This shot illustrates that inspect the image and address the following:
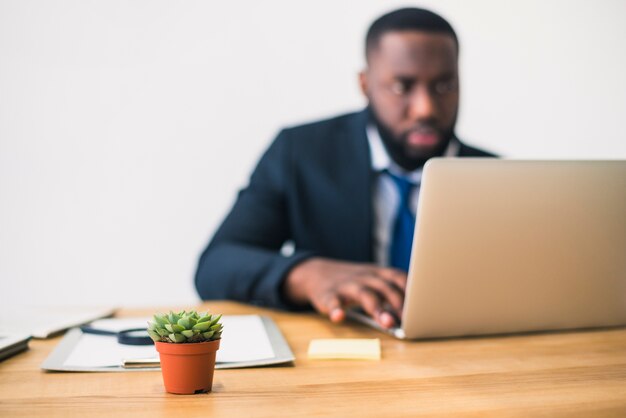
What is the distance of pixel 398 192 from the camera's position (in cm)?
169

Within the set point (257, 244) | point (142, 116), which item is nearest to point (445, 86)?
point (257, 244)

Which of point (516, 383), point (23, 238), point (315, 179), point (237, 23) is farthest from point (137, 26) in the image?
point (516, 383)

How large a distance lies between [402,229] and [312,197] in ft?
0.89

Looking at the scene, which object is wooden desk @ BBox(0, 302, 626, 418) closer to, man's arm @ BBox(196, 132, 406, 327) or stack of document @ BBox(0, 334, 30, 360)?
stack of document @ BBox(0, 334, 30, 360)

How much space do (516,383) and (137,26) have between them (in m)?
2.50

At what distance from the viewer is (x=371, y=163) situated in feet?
5.78

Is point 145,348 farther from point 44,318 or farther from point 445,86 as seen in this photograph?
point 445,86

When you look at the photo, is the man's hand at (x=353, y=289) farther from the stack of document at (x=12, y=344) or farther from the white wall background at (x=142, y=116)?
the white wall background at (x=142, y=116)

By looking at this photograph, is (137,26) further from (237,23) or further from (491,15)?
(491,15)

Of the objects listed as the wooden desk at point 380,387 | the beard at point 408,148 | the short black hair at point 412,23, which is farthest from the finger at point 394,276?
the short black hair at point 412,23

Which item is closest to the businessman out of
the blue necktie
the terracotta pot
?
the blue necktie

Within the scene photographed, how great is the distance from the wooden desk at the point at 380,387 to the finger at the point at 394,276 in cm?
→ 14

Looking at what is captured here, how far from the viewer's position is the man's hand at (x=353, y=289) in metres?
1.06

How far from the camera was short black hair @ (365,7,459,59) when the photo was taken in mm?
1757
